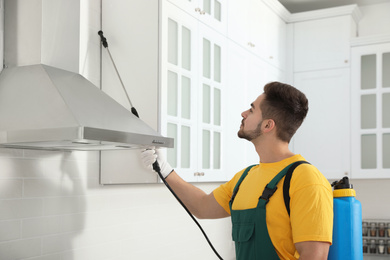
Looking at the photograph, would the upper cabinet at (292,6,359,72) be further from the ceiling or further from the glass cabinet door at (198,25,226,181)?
the glass cabinet door at (198,25,226,181)

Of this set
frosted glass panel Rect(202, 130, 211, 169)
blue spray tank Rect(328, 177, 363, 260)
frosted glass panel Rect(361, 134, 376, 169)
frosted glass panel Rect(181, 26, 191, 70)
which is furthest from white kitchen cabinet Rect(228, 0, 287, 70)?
blue spray tank Rect(328, 177, 363, 260)

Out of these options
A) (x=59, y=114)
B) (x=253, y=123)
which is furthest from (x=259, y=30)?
(x=59, y=114)

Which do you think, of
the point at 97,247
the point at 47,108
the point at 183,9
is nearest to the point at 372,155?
the point at 183,9

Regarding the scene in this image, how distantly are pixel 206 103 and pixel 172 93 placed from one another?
1.25 ft

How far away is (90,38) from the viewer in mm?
2305

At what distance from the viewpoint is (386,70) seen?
153 inches

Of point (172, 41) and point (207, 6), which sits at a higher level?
point (207, 6)

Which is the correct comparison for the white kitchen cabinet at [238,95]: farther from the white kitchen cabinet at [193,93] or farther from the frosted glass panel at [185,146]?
the frosted glass panel at [185,146]

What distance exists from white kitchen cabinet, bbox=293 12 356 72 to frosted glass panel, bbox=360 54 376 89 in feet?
0.40

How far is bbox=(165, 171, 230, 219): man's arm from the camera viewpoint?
2.30 meters

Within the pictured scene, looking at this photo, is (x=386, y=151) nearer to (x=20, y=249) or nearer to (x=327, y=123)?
(x=327, y=123)

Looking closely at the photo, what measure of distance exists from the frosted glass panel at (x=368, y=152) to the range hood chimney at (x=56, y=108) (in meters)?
2.39

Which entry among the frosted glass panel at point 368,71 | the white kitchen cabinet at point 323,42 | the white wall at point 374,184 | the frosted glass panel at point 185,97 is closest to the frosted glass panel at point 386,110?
the frosted glass panel at point 368,71

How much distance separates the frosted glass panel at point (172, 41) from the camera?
238cm
